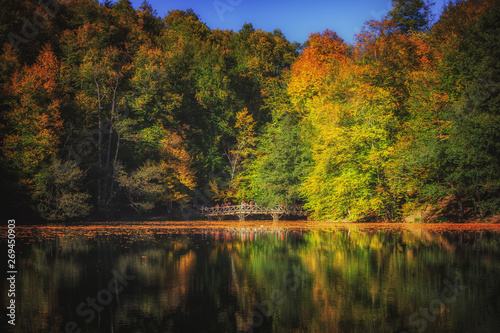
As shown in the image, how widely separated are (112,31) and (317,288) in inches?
1667

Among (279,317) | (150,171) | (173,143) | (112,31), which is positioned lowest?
(279,317)

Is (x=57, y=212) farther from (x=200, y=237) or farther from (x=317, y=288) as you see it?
(x=317, y=288)

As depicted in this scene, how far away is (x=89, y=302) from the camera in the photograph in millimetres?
11250

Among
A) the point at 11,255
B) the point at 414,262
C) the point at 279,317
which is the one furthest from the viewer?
the point at 11,255

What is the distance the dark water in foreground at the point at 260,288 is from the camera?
31.6 ft

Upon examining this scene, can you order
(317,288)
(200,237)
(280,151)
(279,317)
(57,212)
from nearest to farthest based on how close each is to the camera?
(279,317) < (317,288) < (200,237) < (57,212) < (280,151)

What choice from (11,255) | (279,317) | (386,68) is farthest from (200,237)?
(386,68)
